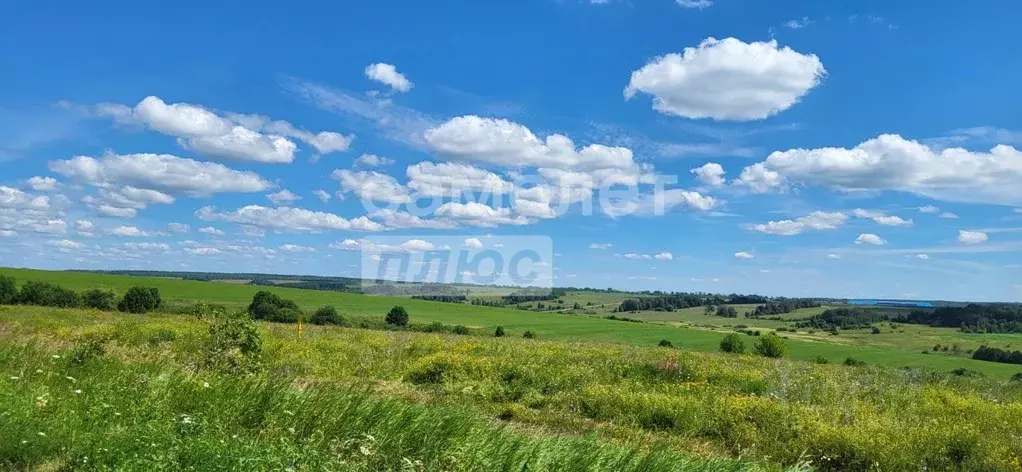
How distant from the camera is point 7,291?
49.9 m

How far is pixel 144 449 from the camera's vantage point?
5.39m

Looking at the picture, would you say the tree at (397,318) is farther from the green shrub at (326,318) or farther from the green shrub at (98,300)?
the green shrub at (98,300)

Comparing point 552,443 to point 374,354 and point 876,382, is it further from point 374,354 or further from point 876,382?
point 876,382

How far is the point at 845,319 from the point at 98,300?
11526 cm

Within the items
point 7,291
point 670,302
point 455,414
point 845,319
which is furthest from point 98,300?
point 670,302

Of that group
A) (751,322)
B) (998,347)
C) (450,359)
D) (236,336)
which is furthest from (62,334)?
(751,322)

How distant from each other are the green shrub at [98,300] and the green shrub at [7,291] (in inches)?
189

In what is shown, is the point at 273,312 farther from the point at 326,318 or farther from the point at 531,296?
the point at 531,296

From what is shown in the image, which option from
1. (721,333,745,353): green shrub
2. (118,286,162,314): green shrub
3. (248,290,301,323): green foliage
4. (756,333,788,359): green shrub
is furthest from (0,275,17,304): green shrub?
(756,333,788,359): green shrub

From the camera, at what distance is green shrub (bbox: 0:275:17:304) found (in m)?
49.0

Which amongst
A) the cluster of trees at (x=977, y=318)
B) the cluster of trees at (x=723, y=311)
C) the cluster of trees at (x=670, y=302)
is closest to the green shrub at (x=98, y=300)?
the cluster of trees at (x=670, y=302)

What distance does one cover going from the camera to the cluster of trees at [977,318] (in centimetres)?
9775

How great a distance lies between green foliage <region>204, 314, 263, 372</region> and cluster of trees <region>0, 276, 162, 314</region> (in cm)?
4073

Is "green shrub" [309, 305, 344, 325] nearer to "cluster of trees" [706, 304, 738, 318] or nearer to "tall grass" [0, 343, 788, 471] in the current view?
"tall grass" [0, 343, 788, 471]
